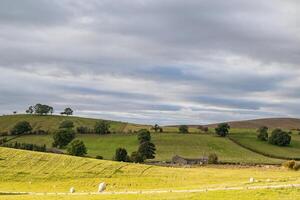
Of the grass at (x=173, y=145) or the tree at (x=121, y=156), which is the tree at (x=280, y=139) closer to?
the grass at (x=173, y=145)

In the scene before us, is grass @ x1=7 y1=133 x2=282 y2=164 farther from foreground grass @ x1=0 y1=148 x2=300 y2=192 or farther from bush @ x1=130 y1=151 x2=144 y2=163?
foreground grass @ x1=0 y1=148 x2=300 y2=192

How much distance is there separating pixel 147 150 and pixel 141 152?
6.49 feet

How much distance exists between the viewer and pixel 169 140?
17900 centimetres

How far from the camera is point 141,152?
155125 millimetres

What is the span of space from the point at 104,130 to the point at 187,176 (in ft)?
384

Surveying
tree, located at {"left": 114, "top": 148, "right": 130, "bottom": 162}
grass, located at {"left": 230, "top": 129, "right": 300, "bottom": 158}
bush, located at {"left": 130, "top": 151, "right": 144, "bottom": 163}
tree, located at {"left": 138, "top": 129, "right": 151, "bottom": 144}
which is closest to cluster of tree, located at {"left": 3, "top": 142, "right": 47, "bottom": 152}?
tree, located at {"left": 114, "top": 148, "right": 130, "bottom": 162}

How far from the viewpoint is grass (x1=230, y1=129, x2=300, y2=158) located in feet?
541

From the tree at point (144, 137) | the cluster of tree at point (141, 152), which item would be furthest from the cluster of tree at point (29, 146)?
the tree at point (144, 137)

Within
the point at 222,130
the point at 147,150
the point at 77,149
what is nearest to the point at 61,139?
→ the point at 77,149

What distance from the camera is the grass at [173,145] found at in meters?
156

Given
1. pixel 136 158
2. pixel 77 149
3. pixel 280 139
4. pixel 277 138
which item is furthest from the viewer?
pixel 280 139

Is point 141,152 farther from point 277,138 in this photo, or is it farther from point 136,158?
point 277,138

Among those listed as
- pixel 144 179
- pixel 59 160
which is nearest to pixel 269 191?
pixel 144 179

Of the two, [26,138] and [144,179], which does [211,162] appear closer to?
[144,179]
